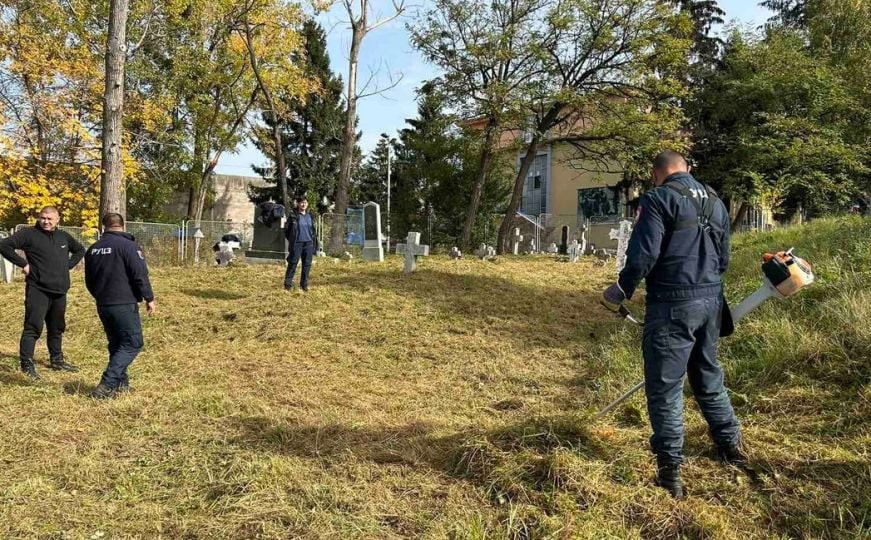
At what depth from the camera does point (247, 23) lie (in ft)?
64.2

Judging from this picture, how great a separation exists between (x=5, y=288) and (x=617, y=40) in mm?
17219

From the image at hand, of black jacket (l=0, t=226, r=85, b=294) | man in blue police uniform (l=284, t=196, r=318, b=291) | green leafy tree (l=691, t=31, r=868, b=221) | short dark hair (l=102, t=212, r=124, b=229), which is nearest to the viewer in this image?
short dark hair (l=102, t=212, r=124, b=229)

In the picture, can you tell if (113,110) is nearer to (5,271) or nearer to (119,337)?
(5,271)

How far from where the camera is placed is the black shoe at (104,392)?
16.1 ft

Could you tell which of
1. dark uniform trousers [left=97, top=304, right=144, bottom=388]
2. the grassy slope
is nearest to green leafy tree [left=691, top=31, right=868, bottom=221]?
the grassy slope

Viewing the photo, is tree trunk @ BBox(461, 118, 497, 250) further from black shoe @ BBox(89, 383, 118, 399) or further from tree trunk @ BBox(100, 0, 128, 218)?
black shoe @ BBox(89, 383, 118, 399)

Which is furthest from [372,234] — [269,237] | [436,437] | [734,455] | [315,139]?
[315,139]

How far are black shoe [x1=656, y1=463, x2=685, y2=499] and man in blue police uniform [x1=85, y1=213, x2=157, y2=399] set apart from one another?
174 inches

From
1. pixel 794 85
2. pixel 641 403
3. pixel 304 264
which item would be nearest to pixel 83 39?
pixel 304 264

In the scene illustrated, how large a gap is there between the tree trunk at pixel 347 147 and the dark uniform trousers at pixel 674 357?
15.5 meters

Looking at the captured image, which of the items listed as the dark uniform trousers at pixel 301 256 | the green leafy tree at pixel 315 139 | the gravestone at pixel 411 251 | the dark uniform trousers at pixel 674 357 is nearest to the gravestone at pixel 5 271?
the dark uniform trousers at pixel 301 256

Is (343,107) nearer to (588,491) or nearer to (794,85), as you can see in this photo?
(794,85)

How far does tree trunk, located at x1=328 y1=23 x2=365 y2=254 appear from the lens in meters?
17.9

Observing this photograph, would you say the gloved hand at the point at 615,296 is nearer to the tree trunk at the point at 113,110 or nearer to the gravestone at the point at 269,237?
the tree trunk at the point at 113,110
